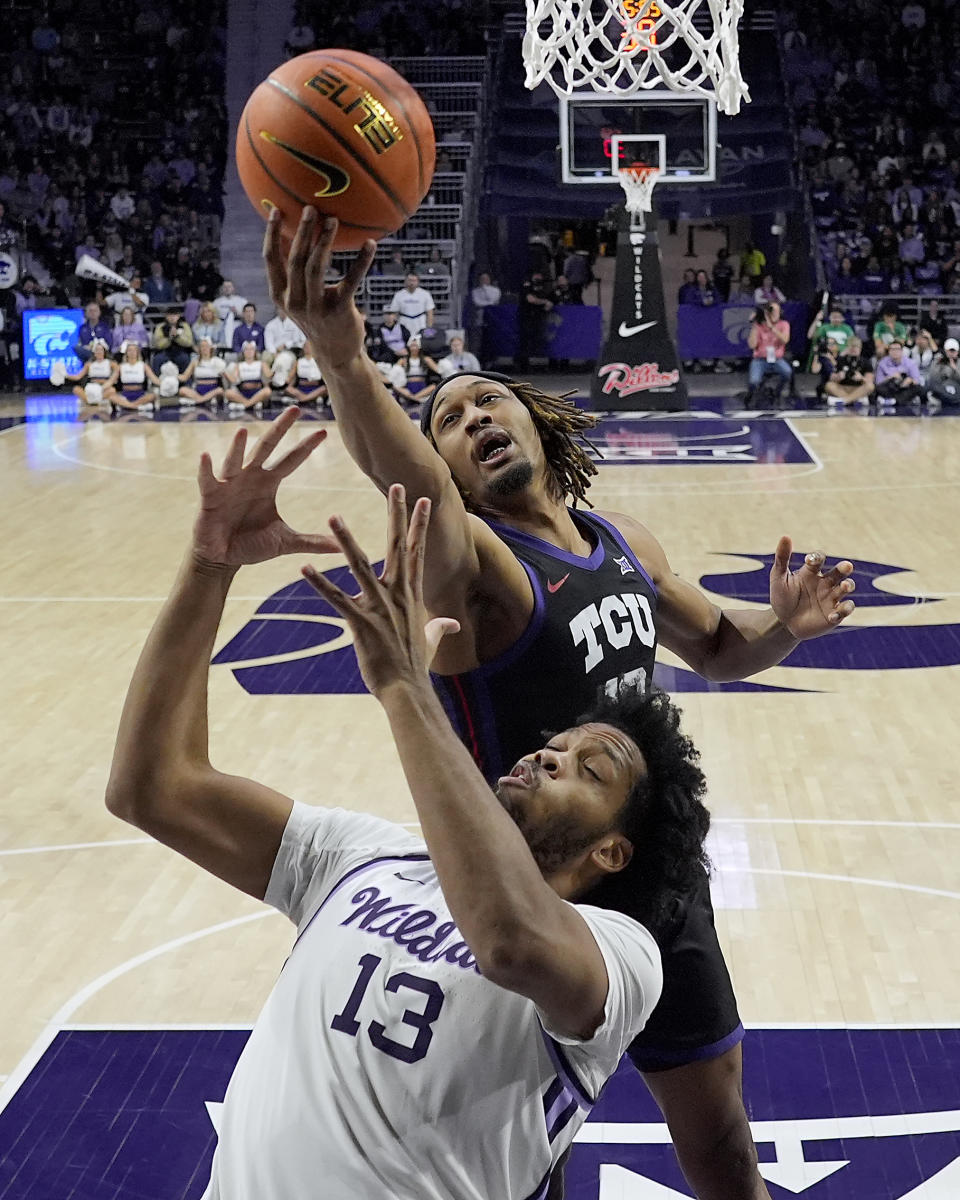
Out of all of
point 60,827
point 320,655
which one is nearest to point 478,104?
point 320,655

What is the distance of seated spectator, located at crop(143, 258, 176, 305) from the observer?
22.6 metres

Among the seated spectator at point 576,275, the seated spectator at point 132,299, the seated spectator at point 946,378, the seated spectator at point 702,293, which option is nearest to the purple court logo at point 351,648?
the seated spectator at point 946,378

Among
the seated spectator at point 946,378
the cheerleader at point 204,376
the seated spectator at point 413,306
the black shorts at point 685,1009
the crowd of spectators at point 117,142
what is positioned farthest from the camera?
the crowd of spectators at point 117,142

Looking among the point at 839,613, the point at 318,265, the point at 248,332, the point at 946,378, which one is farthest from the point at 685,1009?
the point at 248,332

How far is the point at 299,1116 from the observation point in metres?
1.96

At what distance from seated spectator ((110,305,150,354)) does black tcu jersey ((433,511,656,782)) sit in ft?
60.0

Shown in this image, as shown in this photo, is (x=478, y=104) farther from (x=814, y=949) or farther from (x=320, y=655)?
(x=814, y=949)

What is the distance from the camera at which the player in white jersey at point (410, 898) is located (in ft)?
6.15

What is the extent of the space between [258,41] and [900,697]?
79.8 feet

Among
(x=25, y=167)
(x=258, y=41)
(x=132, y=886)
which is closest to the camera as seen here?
(x=132, y=886)

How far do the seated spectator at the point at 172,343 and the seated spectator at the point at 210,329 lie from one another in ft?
0.48

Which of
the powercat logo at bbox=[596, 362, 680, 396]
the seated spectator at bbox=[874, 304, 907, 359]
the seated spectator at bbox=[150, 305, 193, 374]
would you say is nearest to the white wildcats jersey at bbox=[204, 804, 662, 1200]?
the powercat logo at bbox=[596, 362, 680, 396]

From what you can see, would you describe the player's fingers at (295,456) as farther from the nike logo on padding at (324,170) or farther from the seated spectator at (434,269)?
the seated spectator at (434,269)

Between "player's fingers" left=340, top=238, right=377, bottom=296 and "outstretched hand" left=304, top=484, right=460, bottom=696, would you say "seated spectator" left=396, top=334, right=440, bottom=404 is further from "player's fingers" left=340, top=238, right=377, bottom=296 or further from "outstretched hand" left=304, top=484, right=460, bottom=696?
"outstretched hand" left=304, top=484, right=460, bottom=696
